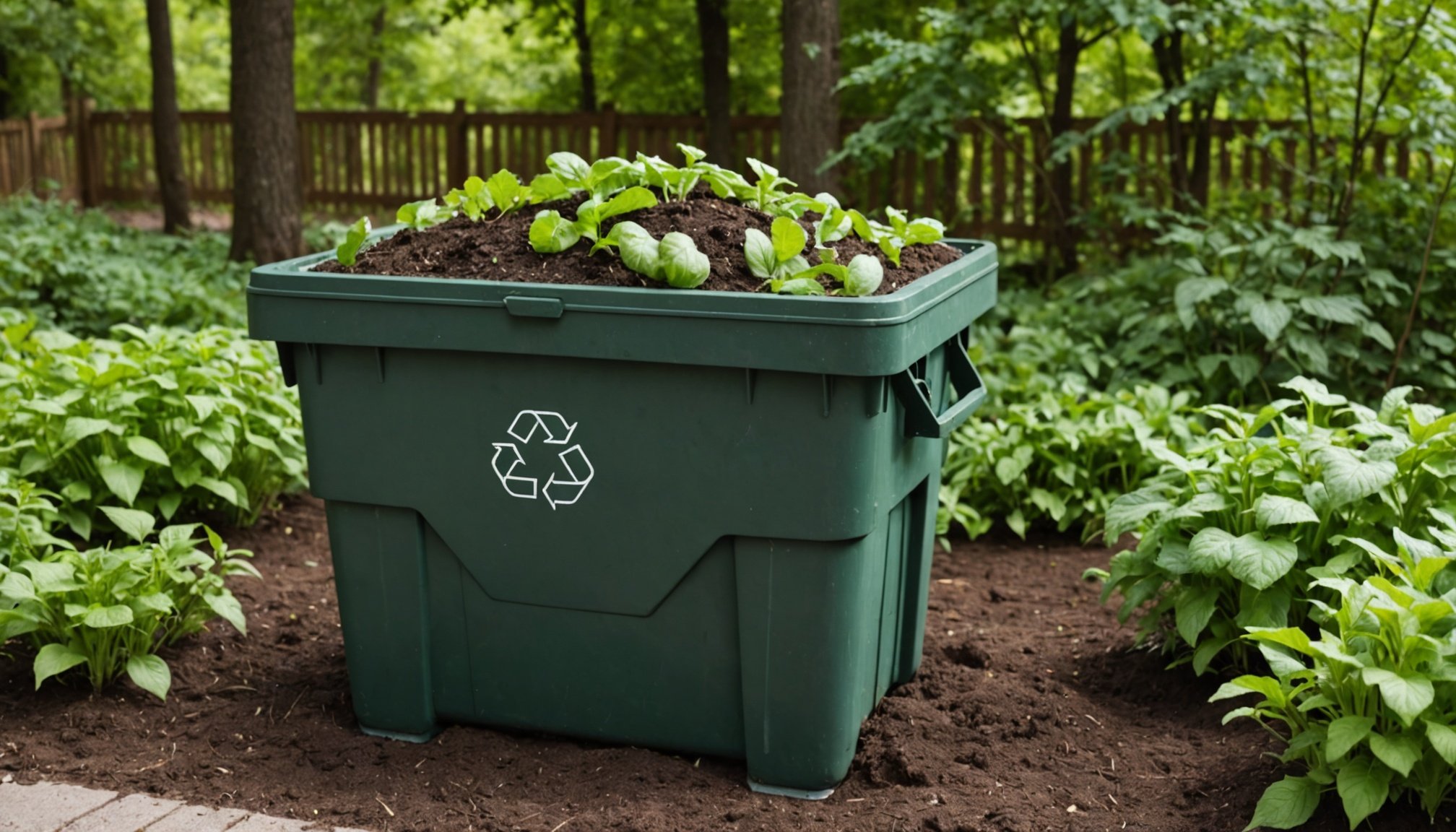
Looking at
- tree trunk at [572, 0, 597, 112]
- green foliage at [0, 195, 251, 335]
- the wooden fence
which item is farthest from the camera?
tree trunk at [572, 0, 597, 112]

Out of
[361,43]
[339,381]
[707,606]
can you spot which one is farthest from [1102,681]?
[361,43]

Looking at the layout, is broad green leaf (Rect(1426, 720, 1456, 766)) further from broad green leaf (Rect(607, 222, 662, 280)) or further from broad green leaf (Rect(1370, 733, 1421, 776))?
broad green leaf (Rect(607, 222, 662, 280))

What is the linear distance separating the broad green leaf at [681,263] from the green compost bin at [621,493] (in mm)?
74

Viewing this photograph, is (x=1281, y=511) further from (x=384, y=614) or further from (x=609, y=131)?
(x=609, y=131)

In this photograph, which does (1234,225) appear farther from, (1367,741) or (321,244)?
(321,244)

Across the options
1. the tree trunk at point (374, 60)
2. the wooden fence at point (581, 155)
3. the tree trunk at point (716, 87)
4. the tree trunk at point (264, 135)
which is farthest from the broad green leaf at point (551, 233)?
the tree trunk at point (374, 60)

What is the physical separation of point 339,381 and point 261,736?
882mm

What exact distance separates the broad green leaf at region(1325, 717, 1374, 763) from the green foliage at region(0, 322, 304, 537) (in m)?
2.99

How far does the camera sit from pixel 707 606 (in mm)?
2654

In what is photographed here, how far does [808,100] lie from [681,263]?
586 cm

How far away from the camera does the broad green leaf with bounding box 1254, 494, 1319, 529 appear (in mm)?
2811

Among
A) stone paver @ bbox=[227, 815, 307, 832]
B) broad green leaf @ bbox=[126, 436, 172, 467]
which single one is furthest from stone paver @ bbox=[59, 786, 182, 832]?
broad green leaf @ bbox=[126, 436, 172, 467]

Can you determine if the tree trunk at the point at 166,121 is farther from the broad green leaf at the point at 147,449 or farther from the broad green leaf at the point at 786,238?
the broad green leaf at the point at 786,238

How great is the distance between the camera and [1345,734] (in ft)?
7.50
